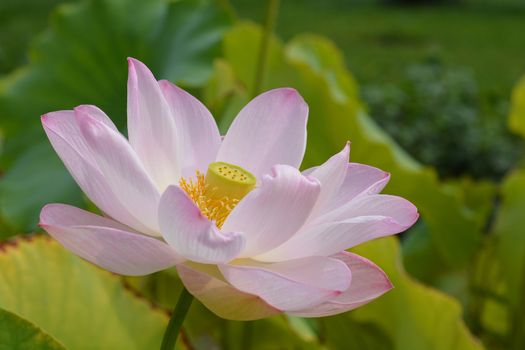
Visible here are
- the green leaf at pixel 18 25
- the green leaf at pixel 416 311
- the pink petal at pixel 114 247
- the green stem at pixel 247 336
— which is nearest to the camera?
the pink petal at pixel 114 247

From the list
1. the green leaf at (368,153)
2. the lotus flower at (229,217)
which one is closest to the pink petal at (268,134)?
the lotus flower at (229,217)

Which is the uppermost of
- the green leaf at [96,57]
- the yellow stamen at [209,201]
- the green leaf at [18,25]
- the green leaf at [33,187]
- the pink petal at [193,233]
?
the pink petal at [193,233]

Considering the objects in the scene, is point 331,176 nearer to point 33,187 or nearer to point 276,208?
point 276,208

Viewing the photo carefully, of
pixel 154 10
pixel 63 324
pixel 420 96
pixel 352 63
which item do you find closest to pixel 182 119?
pixel 63 324

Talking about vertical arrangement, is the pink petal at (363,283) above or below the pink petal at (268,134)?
below

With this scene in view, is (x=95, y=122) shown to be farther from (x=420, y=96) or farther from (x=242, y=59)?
(x=420, y=96)

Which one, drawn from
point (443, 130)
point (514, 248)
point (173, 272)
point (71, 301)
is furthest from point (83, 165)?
point (443, 130)

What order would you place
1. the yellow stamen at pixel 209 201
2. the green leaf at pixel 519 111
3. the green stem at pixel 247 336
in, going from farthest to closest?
the green leaf at pixel 519 111
the green stem at pixel 247 336
the yellow stamen at pixel 209 201

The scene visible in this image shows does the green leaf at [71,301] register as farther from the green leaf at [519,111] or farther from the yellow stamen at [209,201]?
the green leaf at [519,111]
